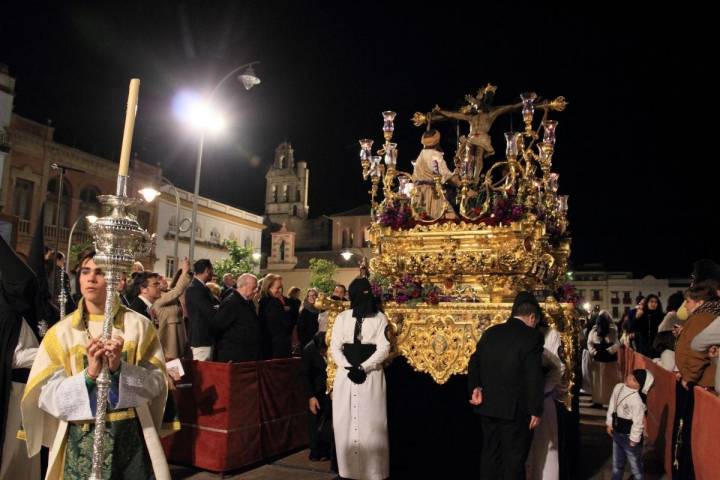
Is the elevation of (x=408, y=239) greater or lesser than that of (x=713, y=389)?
greater

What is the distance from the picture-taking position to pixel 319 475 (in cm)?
673

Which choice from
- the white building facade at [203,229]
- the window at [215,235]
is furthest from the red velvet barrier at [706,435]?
the window at [215,235]

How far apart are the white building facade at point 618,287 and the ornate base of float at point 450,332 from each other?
73.0 m

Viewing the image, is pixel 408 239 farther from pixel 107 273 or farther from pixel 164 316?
pixel 107 273

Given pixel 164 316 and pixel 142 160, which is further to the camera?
pixel 142 160

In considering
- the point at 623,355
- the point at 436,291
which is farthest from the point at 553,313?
the point at 623,355

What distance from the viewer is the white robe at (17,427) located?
4457 millimetres

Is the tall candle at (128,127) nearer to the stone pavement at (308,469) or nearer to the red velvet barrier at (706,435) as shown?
the red velvet barrier at (706,435)

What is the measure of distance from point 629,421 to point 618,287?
77.8 meters

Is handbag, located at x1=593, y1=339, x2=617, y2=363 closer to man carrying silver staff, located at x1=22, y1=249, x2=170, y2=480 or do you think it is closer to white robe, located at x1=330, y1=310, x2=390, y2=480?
white robe, located at x1=330, y1=310, x2=390, y2=480

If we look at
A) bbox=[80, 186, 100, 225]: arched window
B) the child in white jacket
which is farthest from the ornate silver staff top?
bbox=[80, 186, 100, 225]: arched window

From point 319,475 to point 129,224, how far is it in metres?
5.01

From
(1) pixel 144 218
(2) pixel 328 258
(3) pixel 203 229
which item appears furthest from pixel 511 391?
(2) pixel 328 258

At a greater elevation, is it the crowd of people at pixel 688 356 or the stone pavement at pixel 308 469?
the crowd of people at pixel 688 356
